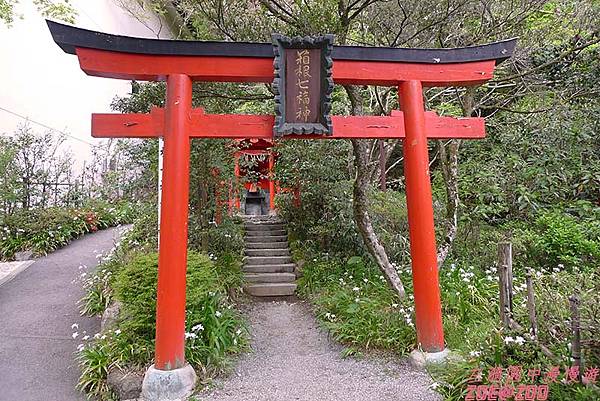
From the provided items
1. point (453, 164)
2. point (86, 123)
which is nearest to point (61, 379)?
point (453, 164)

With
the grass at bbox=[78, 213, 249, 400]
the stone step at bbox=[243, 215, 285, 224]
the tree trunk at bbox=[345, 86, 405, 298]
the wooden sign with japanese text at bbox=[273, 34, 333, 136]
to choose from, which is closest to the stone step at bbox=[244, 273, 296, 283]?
the stone step at bbox=[243, 215, 285, 224]

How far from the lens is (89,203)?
37.2ft

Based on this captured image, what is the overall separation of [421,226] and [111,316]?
13.0 ft

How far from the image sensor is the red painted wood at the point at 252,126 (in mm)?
3682

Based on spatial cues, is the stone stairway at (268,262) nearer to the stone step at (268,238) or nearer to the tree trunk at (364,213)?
the stone step at (268,238)

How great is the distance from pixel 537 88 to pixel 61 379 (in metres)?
8.44

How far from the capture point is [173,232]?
12.0 feet

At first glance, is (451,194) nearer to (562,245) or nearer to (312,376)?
(562,245)

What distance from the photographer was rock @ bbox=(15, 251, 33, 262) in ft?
25.8

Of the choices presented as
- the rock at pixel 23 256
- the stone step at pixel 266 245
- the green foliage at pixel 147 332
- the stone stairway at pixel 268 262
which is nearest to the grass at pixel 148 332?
the green foliage at pixel 147 332

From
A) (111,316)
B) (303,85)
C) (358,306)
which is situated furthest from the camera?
(358,306)

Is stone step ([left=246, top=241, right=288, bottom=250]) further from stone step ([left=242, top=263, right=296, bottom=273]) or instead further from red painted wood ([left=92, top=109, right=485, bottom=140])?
red painted wood ([left=92, top=109, right=485, bottom=140])

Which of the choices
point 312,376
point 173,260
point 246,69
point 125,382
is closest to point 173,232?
point 173,260

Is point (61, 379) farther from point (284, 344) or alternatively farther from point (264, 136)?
point (264, 136)
